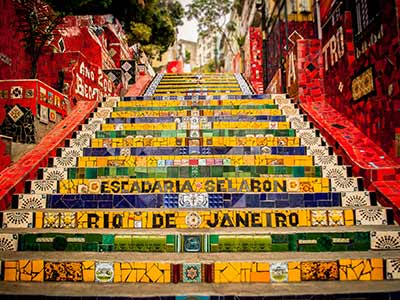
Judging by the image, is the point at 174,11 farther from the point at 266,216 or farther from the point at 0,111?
the point at 266,216

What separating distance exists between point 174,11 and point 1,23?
17739mm

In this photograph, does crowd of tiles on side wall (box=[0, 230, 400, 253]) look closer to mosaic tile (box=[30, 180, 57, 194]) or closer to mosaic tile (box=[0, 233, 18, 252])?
mosaic tile (box=[0, 233, 18, 252])

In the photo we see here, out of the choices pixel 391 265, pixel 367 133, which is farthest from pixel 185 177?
pixel 367 133

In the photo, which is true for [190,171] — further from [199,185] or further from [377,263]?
[377,263]

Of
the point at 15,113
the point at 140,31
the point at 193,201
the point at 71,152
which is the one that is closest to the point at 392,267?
the point at 193,201

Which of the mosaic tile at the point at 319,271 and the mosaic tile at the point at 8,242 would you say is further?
the mosaic tile at the point at 8,242

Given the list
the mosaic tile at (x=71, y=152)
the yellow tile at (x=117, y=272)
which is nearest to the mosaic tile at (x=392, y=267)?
the yellow tile at (x=117, y=272)

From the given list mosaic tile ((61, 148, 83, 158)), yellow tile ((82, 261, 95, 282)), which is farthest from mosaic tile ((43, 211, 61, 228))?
mosaic tile ((61, 148, 83, 158))

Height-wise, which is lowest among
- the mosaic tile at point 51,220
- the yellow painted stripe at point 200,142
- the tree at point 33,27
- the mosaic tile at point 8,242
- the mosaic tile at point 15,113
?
Result: the mosaic tile at point 8,242

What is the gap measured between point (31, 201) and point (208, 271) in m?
1.92

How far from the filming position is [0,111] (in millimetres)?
4141

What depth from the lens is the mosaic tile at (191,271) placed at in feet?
7.55

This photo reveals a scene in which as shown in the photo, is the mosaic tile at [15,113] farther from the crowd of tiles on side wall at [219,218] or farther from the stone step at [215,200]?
the crowd of tiles on side wall at [219,218]

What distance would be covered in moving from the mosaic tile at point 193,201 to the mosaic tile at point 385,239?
1.39 metres
